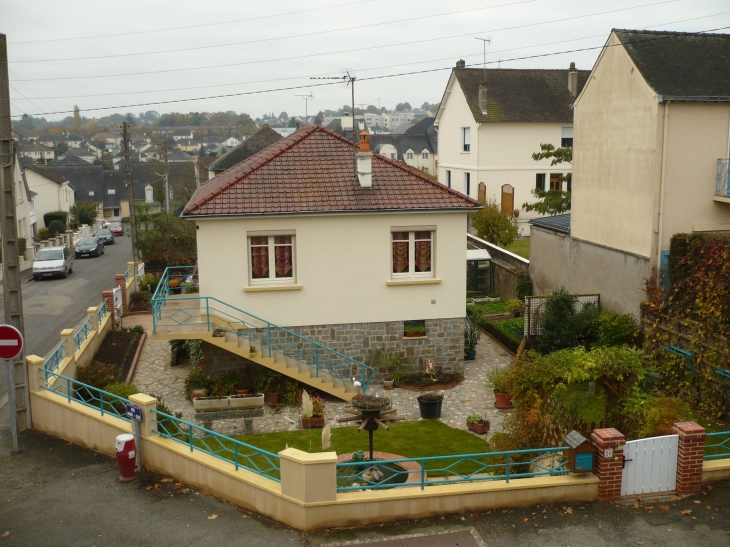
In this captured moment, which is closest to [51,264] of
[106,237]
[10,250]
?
[106,237]

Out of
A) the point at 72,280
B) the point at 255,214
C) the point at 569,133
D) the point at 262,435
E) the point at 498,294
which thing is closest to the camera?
the point at 262,435

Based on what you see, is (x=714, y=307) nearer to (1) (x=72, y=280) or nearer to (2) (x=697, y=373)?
(2) (x=697, y=373)

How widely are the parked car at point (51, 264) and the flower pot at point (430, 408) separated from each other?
2730 centimetres

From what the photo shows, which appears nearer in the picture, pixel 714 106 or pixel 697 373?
pixel 697 373

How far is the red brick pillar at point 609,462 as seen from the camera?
10562 millimetres

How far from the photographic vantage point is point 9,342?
1248 centimetres

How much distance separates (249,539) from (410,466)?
4367mm

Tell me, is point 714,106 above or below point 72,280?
above

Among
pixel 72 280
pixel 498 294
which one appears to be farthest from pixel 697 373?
pixel 72 280

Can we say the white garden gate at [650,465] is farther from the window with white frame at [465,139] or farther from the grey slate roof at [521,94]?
the window with white frame at [465,139]

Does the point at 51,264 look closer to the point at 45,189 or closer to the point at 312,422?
the point at 312,422

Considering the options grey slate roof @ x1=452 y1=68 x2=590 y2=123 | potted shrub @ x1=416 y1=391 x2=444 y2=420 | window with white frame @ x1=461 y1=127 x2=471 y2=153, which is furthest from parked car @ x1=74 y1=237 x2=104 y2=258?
potted shrub @ x1=416 y1=391 x2=444 y2=420

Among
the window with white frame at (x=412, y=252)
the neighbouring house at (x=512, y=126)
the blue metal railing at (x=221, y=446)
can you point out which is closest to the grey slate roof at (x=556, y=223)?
the window with white frame at (x=412, y=252)

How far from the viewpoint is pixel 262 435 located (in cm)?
1573
